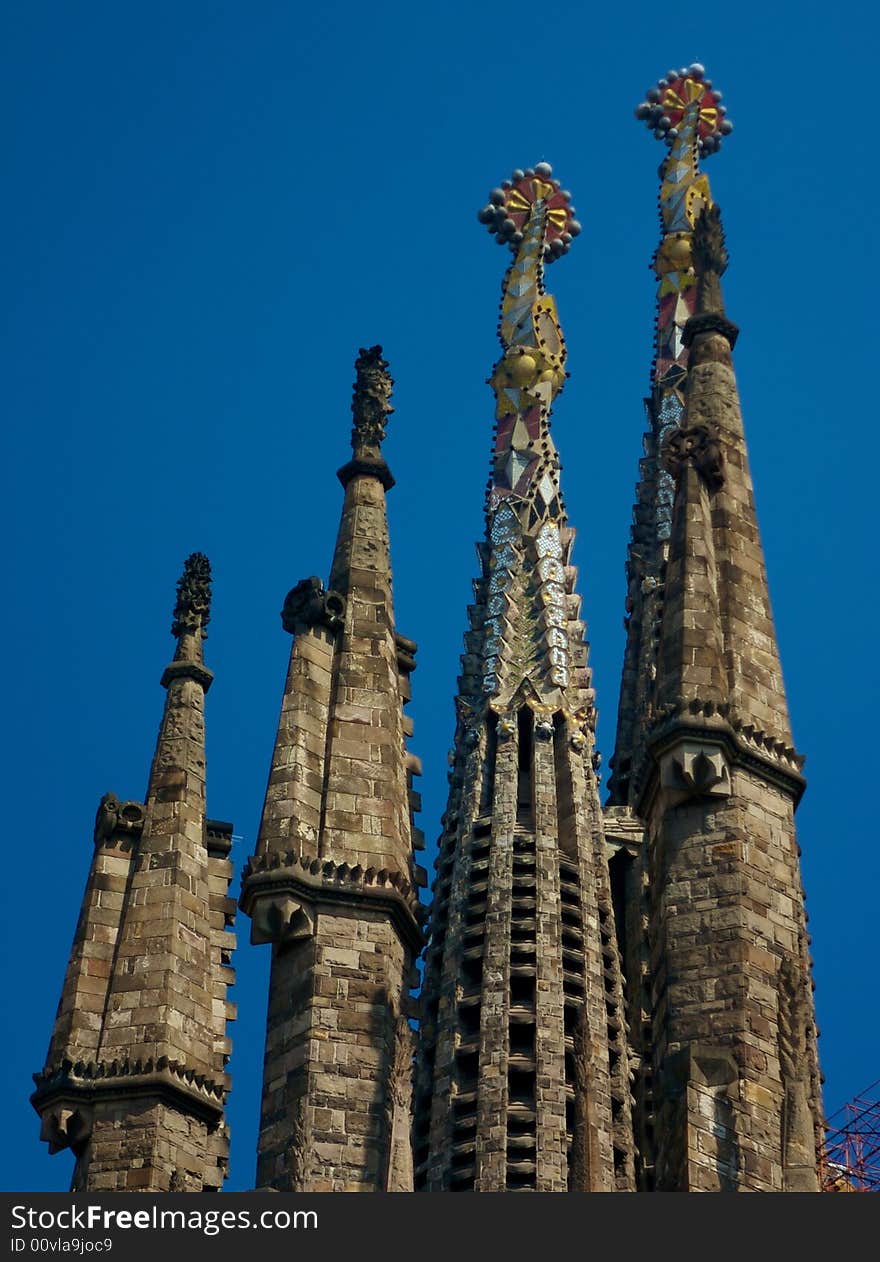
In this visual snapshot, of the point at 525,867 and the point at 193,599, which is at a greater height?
the point at 525,867

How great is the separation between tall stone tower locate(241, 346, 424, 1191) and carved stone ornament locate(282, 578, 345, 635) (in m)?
0.02

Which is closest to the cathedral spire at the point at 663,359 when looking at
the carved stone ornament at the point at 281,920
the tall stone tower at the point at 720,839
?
the tall stone tower at the point at 720,839

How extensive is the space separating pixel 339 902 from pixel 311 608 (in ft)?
16.2

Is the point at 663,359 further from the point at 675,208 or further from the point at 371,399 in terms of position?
the point at 371,399

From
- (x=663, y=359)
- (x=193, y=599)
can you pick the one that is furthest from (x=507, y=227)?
(x=193, y=599)

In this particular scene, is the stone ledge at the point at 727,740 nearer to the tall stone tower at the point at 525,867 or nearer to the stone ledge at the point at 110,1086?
the stone ledge at the point at 110,1086

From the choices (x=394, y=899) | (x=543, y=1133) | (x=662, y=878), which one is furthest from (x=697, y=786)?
(x=543, y=1133)

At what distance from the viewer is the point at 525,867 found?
77812 mm

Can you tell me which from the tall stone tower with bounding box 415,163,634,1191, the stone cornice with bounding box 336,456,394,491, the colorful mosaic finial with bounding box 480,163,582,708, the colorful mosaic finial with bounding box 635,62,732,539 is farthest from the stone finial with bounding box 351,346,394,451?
the colorful mosaic finial with bounding box 635,62,732,539

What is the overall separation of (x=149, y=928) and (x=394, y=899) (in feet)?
16.8

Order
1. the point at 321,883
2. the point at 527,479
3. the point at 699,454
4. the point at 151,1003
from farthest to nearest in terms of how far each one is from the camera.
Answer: the point at 527,479
the point at 151,1003
the point at 699,454
the point at 321,883

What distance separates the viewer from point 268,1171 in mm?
42781

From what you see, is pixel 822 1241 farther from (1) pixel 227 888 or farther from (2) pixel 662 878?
(1) pixel 227 888

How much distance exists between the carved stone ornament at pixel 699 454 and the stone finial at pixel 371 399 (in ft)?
20.2
